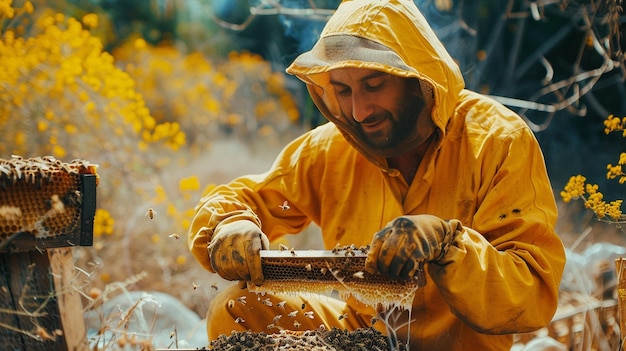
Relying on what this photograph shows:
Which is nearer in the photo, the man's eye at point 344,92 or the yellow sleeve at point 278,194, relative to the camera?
the man's eye at point 344,92

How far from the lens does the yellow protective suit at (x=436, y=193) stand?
8.42 ft

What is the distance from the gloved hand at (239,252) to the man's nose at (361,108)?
58cm

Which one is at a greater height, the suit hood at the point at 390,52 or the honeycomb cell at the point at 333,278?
the suit hood at the point at 390,52

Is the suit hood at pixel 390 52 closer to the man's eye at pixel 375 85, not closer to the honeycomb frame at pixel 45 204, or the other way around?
the man's eye at pixel 375 85

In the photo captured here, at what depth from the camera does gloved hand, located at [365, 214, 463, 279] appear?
2344 millimetres

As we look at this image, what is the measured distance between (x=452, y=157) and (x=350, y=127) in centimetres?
43

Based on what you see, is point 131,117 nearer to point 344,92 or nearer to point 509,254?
point 344,92

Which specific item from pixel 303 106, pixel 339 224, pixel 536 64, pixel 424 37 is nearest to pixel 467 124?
pixel 424 37

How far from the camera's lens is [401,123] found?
292 centimetres

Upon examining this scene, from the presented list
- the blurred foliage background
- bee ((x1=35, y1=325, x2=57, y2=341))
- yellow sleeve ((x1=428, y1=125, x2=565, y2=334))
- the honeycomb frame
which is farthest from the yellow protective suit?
the blurred foliage background

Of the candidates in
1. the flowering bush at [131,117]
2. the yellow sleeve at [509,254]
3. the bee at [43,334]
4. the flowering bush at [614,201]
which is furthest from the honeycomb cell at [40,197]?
the flowering bush at [131,117]

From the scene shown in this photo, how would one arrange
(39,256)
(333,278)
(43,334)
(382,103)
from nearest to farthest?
(43,334) < (39,256) < (333,278) < (382,103)

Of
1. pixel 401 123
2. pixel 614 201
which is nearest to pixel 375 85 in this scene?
pixel 401 123

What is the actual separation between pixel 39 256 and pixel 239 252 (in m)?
0.71
